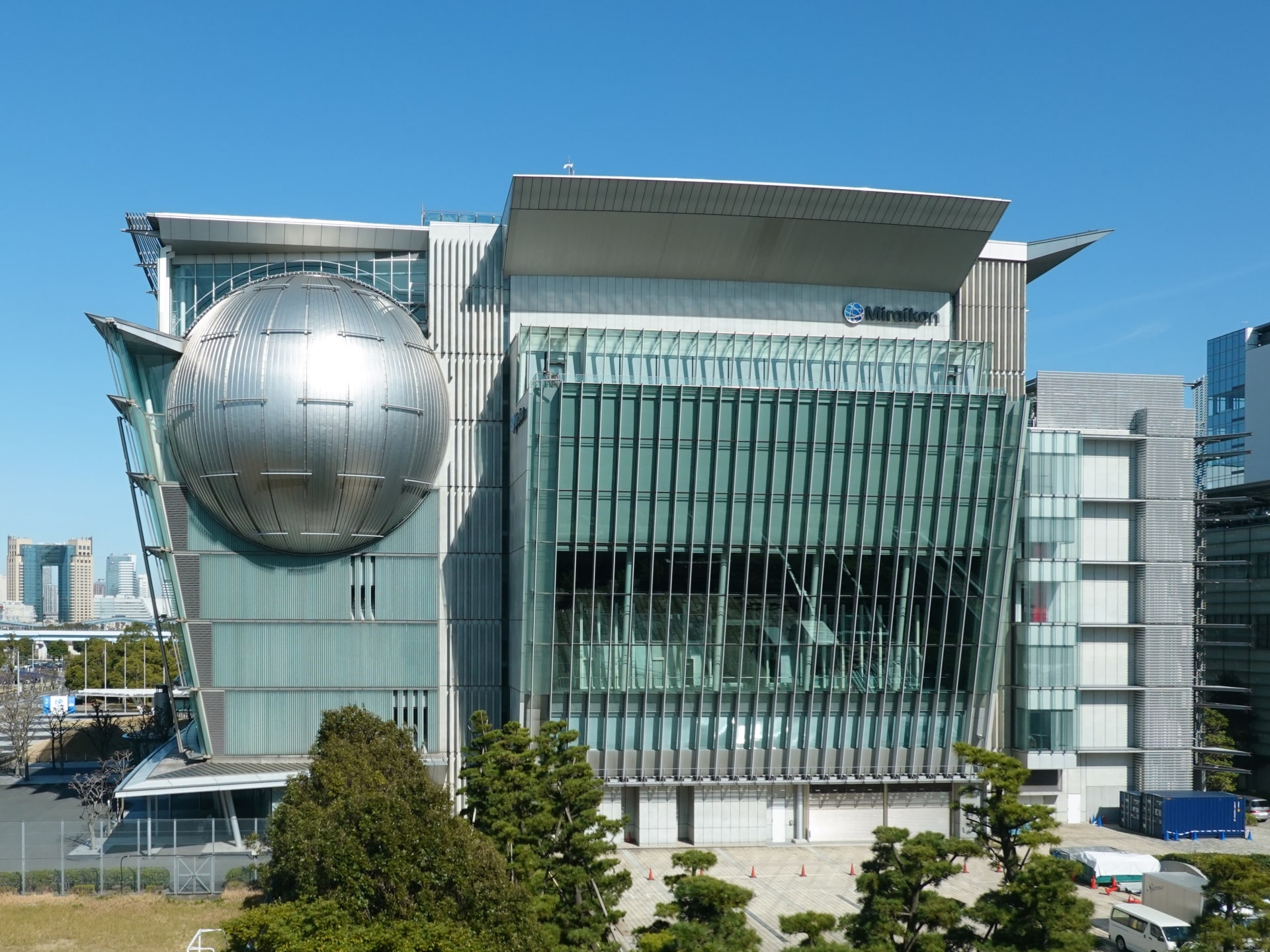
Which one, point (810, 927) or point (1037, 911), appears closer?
point (810, 927)

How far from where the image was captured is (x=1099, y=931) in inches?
1517

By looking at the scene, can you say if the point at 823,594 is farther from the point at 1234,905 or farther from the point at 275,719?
the point at 275,719

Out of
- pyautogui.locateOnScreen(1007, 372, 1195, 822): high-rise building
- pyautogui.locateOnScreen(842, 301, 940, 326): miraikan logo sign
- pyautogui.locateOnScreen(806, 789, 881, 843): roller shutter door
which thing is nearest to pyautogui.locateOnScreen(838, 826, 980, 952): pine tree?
pyautogui.locateOnScreen(806, 789, 881, 843): roller shutter door

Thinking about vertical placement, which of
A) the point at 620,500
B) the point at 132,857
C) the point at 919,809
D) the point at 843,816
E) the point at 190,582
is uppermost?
the point at 620,500

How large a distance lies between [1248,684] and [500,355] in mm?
46945

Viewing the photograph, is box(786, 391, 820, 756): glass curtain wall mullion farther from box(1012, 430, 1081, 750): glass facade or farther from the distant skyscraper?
the distant skyscraper

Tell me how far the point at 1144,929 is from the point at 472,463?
34000 millimetres

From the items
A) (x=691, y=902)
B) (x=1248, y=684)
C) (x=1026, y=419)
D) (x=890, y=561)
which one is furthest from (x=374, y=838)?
(x=1248, y=684)

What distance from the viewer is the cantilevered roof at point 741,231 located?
51688 millimetres

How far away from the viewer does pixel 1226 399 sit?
11919 cm

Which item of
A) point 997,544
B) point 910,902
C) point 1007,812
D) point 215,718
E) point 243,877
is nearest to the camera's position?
point 910,902

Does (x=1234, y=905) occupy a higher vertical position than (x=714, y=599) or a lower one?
lower

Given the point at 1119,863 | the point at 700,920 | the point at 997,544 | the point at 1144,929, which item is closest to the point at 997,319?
the point at 997,544

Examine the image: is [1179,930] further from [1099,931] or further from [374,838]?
[374,838]
